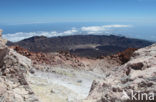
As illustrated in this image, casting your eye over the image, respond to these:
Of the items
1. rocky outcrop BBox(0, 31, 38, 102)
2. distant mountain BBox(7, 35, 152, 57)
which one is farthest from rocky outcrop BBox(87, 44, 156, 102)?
distant mountain BBox(7, 35, 152, 57)

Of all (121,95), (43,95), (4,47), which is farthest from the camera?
(43,95)

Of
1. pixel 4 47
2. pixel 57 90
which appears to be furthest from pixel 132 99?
pixel 57 90

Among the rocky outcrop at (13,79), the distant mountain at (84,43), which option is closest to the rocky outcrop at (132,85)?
the rocky outcrop at (13,79)

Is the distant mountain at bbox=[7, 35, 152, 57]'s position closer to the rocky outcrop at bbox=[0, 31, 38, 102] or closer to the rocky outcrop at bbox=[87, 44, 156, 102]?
the rocky outcrop at bbox=[0, 31, 38, 102]

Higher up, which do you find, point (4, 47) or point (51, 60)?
point (4, 47)

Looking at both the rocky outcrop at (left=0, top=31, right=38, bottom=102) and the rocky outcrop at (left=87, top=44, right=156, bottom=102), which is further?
the rocky outcrop at (left=0, top=31, right=38, bottom=102)

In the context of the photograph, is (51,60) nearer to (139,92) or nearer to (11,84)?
(11,84)

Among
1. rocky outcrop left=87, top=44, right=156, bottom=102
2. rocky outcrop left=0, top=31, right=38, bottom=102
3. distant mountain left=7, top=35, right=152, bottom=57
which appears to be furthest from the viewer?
distant mountain left=7, top=35, right=152, bottom=57
